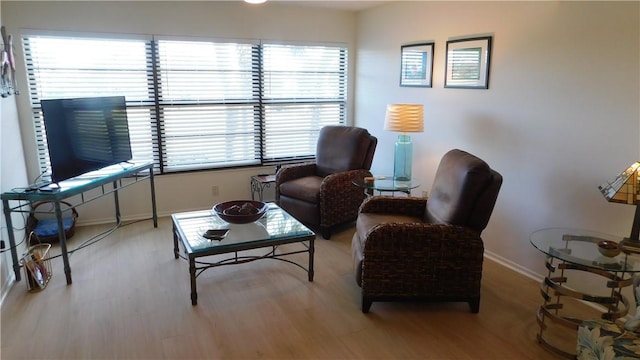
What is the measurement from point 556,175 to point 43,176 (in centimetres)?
439

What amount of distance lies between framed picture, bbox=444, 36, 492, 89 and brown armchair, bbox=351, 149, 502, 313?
1.12 metres

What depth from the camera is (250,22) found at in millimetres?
4602

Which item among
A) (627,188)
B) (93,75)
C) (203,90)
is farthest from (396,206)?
(93,75)

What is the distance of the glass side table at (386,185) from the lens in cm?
354

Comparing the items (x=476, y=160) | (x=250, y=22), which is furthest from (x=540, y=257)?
(x=250, y=22)

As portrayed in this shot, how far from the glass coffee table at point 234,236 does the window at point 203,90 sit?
1.54 metres

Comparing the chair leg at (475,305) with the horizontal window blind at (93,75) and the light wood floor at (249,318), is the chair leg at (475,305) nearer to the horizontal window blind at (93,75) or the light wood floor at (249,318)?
the light wood floor at (249,318)

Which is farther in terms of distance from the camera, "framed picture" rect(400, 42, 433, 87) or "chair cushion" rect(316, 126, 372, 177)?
"chair cushion" rect(316, 126, 372, 177)

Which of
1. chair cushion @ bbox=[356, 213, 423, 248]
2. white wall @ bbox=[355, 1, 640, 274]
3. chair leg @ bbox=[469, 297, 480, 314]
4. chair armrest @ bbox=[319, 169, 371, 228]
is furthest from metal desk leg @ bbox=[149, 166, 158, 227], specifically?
chair leg @ bbox=[469, 297, 480, 314]

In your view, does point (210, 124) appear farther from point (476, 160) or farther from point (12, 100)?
point (476, 160)

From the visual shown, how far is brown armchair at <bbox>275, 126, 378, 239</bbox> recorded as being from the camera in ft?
12.8

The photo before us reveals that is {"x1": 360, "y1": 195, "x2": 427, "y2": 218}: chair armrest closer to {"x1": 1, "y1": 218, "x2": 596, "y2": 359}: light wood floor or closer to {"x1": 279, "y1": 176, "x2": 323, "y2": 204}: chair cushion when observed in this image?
{"x1": 1, "y1": 218, "x2": 596, "y2": 359}: light wood floor

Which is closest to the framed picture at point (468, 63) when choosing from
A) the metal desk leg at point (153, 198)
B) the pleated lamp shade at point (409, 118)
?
the pleated lamp shade at point (409, 118)

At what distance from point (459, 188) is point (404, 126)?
4.22ft
